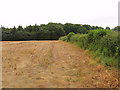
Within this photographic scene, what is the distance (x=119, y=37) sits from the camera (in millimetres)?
5156

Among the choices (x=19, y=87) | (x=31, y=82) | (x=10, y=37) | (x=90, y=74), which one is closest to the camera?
(x=19, y=87)

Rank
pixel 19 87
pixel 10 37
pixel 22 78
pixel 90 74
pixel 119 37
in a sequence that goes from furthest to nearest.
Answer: pixel 10 37
pixel 119 37
pixel 90 74
pixel 22 78
pixel 19 87

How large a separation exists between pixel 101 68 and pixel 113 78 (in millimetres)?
1116

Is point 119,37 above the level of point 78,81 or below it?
above

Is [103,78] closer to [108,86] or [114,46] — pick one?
[108,86]

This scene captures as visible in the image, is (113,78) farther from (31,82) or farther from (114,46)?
(31,82)

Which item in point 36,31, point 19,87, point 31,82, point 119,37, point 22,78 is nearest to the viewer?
point 19,87

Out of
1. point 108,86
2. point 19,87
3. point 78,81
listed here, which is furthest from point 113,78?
point 19,87

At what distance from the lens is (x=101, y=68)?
5.31 metres

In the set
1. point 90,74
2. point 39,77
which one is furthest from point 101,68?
point 39,77

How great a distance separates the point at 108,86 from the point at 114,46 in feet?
7.94

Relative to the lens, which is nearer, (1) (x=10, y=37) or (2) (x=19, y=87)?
(2) (x=19, y=87)

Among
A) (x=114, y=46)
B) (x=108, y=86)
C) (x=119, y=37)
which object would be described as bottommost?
(x=108, y=86)

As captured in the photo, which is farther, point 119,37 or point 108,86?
point 119,37
